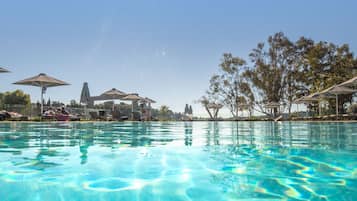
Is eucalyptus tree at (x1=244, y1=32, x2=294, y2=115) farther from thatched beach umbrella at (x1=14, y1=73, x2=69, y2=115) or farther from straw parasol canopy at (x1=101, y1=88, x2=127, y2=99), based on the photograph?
thatched beach umbrella at (x1=14, y1=73, x2=69, y2=115)

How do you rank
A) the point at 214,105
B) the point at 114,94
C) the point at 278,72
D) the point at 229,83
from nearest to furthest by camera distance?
A: 1. the point at 114,94
2. the point at 278,72
3. the point at 214,105
4. the point at 229,83

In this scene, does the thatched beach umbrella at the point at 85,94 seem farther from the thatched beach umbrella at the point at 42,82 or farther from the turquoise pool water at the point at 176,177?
the turquoise pool water at the point at 176,177

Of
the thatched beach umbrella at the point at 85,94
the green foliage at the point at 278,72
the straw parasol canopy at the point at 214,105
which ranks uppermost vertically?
the green foliage at the point at 278,72

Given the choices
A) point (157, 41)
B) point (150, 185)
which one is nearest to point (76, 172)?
point (150, 185)

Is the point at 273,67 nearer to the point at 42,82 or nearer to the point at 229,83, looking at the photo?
the point at 229,83

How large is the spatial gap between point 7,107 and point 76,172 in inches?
760

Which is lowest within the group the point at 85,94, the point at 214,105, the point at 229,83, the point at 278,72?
the point at 214,105

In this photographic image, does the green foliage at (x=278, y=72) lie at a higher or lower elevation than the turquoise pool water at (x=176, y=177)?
higher

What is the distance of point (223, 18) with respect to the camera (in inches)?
651

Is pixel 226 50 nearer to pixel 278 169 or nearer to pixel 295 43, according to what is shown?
pixel 295 43

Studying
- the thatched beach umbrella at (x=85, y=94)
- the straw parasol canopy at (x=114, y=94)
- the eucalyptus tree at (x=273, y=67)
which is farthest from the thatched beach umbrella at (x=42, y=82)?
the eucalyptus tree at (x=273, y=67)

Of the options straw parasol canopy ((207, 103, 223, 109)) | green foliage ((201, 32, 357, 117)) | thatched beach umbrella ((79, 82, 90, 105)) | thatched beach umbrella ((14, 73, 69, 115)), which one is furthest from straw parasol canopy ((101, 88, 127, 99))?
green foliage ((201, 32, 357, 117))

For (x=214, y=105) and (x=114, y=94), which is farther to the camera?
(x=214, y=105)

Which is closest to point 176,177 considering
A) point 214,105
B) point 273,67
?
point 214,105
